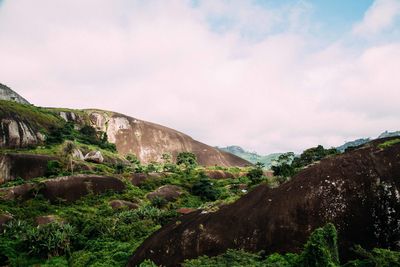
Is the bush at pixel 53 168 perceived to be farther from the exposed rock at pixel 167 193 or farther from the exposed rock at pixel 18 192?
the exposed rock at pixel 167 193

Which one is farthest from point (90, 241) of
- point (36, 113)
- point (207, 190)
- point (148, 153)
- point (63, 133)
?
point (148, 153)

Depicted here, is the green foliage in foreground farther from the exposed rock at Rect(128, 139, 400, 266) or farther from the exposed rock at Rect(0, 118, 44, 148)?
the exposed rock at Rect(0, 118, 44, 148)

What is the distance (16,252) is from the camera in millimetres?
31969

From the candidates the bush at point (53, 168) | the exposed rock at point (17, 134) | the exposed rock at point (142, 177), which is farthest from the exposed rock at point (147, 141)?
the bush at point (53, 168)

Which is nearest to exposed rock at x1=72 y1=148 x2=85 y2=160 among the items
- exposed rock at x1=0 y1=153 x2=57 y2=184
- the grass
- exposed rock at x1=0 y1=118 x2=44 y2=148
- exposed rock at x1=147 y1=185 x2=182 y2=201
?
exposed rock at x1=0 y1=118 x2=44 y2=148

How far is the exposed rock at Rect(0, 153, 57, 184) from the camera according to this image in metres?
55.5

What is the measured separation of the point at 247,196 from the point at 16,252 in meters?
22.1

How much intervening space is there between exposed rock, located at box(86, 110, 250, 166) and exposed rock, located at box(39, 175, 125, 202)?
66.8m

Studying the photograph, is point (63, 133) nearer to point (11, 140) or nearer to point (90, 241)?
point (11, 140)

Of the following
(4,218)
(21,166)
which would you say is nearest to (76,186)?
(4,218)

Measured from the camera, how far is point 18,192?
4631cm

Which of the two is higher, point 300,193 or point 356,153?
point 356,153

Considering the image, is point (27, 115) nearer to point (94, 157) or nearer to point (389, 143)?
point (94, 157)

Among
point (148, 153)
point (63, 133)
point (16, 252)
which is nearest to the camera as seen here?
point (16, 252)
